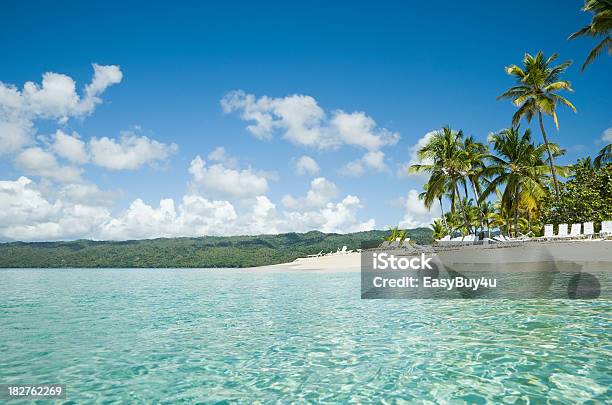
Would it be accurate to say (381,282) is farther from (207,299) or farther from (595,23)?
(595,23)

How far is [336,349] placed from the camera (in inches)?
269

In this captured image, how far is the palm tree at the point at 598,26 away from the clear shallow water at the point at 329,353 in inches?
639

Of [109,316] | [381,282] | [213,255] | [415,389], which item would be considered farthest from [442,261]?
[213,255]

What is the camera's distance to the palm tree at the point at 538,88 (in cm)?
2623

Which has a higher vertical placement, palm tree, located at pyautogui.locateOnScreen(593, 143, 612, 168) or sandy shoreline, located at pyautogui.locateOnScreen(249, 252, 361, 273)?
palm tree, located at pyautogui.locateOnScreen(593, 143, 612, 168)

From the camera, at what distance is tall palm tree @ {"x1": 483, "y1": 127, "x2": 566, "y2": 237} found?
2822 centimetres

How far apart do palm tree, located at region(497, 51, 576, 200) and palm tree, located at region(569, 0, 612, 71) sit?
15.8 feet

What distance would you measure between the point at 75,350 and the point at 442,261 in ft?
72.6

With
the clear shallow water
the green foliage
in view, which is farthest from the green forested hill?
the clear shallow water

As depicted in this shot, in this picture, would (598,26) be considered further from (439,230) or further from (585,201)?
(439,230)

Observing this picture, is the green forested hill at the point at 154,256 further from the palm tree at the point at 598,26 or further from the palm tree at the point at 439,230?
the palm tree at the point at 598,26

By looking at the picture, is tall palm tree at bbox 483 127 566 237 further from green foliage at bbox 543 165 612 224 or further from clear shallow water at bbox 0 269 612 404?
clear shallow water at bbox 0 269 612 404

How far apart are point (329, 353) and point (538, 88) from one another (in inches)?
1082

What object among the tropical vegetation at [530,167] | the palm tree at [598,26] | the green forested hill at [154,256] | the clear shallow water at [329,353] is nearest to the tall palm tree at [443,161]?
the tropical vegetation at [530,167]
